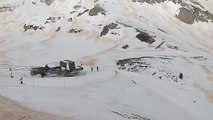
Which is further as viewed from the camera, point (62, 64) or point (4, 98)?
point (62, 64)

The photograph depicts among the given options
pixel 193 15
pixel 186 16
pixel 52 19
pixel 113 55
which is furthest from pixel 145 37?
pixel 52 19

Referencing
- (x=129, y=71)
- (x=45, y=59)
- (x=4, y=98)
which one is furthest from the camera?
(x=45, y=59)

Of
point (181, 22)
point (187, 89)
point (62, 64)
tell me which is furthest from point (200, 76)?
point (181, 22)

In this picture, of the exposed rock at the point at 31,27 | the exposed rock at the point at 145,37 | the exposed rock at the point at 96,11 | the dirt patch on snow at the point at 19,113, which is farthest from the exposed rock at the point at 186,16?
the dirt patch on snow at the point at 19,113

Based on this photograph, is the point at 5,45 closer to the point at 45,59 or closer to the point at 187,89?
the point at 45,59

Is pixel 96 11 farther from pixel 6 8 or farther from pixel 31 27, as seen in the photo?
pixel 6 8

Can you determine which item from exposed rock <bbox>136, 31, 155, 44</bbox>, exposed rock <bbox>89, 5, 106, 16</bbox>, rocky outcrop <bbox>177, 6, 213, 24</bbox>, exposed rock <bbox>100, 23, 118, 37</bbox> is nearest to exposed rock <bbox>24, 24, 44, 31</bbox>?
exposed rock <bbox>89, 5, 106, 16</bbox>

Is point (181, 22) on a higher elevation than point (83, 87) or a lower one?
higher
